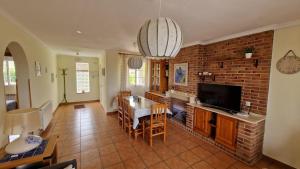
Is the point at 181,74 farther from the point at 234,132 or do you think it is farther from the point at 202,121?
the point at 234,132

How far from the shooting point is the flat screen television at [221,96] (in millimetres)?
2756

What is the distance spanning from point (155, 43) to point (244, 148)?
8.31 feet

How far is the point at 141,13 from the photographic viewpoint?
6.25 feet

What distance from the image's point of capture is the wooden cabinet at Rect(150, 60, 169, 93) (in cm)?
521

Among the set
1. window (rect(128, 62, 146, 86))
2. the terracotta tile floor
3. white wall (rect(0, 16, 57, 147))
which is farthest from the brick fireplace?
white wall (rect(0, 16, 57, 147))

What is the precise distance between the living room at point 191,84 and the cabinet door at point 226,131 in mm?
20

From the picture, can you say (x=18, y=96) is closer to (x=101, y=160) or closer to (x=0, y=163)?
(x=0, y=163)

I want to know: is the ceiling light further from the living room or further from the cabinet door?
the cabinet door

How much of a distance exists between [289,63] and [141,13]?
2.47 metres

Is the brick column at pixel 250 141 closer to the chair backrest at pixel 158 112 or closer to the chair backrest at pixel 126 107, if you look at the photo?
the chair backrest at pixel 158 112

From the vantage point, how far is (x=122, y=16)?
6.63 feet

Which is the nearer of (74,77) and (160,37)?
(160,37)

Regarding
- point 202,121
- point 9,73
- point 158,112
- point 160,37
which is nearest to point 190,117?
point 202,121

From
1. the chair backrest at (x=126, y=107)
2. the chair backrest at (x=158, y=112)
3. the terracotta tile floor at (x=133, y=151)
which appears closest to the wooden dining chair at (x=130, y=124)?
the chair backrest at (x=126, y=107)
